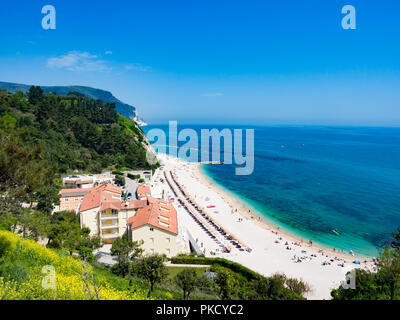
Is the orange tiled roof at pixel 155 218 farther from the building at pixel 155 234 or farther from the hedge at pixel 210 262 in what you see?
the hedge at pixel 210 262

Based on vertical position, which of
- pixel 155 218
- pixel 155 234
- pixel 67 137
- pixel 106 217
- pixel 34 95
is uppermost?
pixel 34 95

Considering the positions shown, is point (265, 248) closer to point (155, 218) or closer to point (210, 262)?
point (210, 262)

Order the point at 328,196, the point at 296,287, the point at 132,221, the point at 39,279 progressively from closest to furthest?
the point at 39,279 < the point at 296,287 < the point at 132,221 < the point at 328,196

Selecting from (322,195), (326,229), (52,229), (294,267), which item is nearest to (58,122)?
(52,229)

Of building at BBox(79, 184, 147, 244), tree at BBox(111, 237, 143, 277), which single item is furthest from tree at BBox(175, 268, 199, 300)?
building at BBox(79, 184, 147, 244)

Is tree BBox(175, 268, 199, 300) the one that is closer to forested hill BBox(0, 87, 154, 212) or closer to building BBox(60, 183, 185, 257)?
building BBox(60, 183, 185, 257)

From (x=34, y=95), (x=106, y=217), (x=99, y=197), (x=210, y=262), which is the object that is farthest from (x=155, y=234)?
(x=34, y=95)

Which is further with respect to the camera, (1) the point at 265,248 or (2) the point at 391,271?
(1) the point at 265,248
